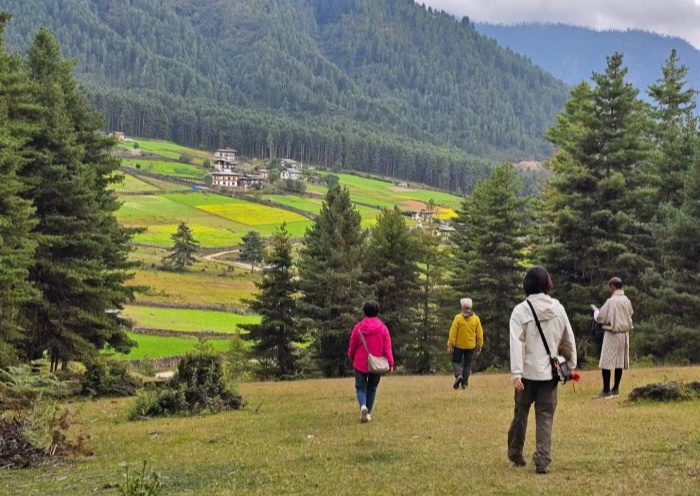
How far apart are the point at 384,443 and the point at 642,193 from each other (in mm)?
23557

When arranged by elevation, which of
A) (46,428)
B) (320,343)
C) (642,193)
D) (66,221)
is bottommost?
(320,343)

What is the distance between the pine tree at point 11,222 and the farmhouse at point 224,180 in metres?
130

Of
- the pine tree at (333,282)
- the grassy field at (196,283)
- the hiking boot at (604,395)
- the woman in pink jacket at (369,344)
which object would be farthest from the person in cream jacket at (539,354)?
the grassy field at (196,283)

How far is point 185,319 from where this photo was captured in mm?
61250

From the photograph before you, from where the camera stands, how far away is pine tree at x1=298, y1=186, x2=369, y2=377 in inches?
1337

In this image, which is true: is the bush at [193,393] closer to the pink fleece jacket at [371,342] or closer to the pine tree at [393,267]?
the pink fleece jacket at [371,342]

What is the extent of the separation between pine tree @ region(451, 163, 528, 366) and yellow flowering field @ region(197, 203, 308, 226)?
86.1m

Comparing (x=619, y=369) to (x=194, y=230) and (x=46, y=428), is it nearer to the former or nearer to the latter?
(x=46, y=428)

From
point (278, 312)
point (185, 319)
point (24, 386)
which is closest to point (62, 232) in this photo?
point (278, 312)

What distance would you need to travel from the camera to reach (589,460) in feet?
27.9

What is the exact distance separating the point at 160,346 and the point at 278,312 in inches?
749

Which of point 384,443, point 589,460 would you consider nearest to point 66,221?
point 384,443

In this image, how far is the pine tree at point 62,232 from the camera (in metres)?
24.9

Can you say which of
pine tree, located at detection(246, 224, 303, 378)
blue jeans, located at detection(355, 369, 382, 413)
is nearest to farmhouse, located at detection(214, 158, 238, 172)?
pine tree, located at detection(246, 224, 303, 378)
